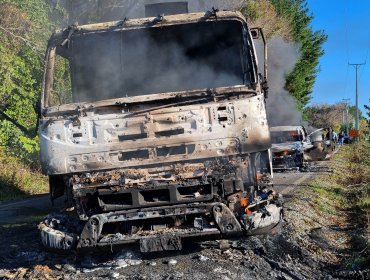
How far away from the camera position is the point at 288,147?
63.7ft

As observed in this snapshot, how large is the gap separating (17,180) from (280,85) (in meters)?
22.4

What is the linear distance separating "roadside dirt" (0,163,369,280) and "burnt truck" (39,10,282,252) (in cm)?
34

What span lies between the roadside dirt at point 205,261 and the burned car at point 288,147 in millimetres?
10701

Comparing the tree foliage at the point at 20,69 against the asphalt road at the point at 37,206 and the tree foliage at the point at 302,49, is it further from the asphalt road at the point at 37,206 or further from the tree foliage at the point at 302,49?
the tree foliage at the point at 302,49

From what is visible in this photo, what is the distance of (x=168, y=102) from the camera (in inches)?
Answer: 261

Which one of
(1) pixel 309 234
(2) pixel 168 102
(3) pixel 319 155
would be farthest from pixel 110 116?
(3) pixel 319 155

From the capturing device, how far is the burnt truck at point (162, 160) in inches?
239

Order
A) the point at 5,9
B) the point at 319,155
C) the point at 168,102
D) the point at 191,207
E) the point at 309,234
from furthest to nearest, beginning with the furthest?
1. the point at 319,155
2. the point at 5,9
3. the point at 309,234
4. the point at 168,102
5. the point at 191,207

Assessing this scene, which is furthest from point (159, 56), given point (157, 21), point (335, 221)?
point (335, 221)

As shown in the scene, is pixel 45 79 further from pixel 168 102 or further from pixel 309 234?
pixel 309 234

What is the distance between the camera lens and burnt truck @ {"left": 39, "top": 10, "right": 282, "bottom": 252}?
608 centimetres

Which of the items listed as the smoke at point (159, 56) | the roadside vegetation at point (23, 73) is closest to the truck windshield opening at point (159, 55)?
the smoke at point (159, 56)

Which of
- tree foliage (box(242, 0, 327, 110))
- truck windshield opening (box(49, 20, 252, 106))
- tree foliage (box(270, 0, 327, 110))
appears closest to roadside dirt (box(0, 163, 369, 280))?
truck windshield opening (box(49, 20, 252, 106))

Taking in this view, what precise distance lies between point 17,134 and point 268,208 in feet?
49.6
